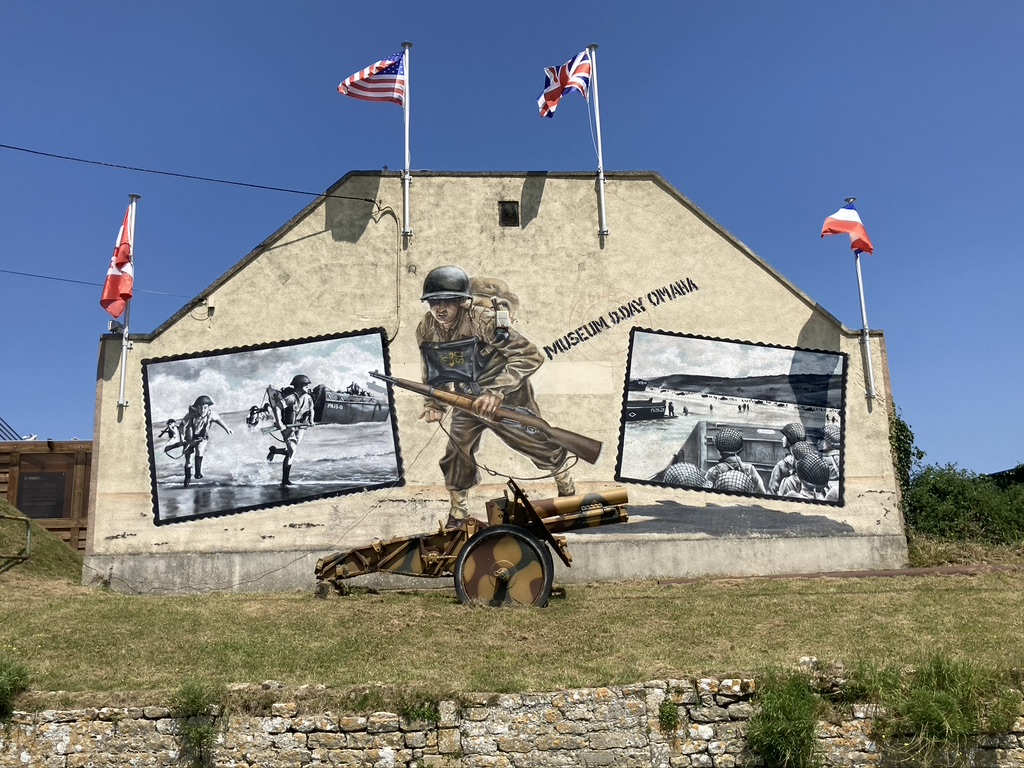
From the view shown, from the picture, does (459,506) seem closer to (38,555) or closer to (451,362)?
(451,362)

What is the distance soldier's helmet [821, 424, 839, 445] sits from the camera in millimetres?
18469

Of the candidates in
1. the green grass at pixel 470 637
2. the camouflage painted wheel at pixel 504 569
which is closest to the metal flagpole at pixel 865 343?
the green grass at pixel 470 637

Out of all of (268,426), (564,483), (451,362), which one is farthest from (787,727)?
(268,426)

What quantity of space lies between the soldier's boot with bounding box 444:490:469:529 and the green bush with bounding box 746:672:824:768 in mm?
9810

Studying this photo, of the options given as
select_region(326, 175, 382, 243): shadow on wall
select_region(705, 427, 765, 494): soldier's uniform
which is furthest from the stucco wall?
select_region(705, 427, 765, 494): soldier's uniform

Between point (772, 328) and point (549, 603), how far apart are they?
8.50 meters

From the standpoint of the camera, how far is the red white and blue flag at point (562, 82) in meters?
19.0

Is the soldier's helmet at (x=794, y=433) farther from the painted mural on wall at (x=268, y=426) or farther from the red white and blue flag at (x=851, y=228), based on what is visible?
the painted mural on wall at (x=268, y=426)

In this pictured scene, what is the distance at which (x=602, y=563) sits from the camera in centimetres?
1753

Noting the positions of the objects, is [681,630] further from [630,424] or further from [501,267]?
[501,267]

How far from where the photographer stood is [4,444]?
23.5 metres

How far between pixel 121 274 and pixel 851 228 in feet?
49.8

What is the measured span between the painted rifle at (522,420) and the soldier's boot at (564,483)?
1.57ft

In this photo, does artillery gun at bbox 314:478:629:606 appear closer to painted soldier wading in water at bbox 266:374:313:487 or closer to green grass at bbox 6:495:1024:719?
green grass at bbox 6:495:1024:719
